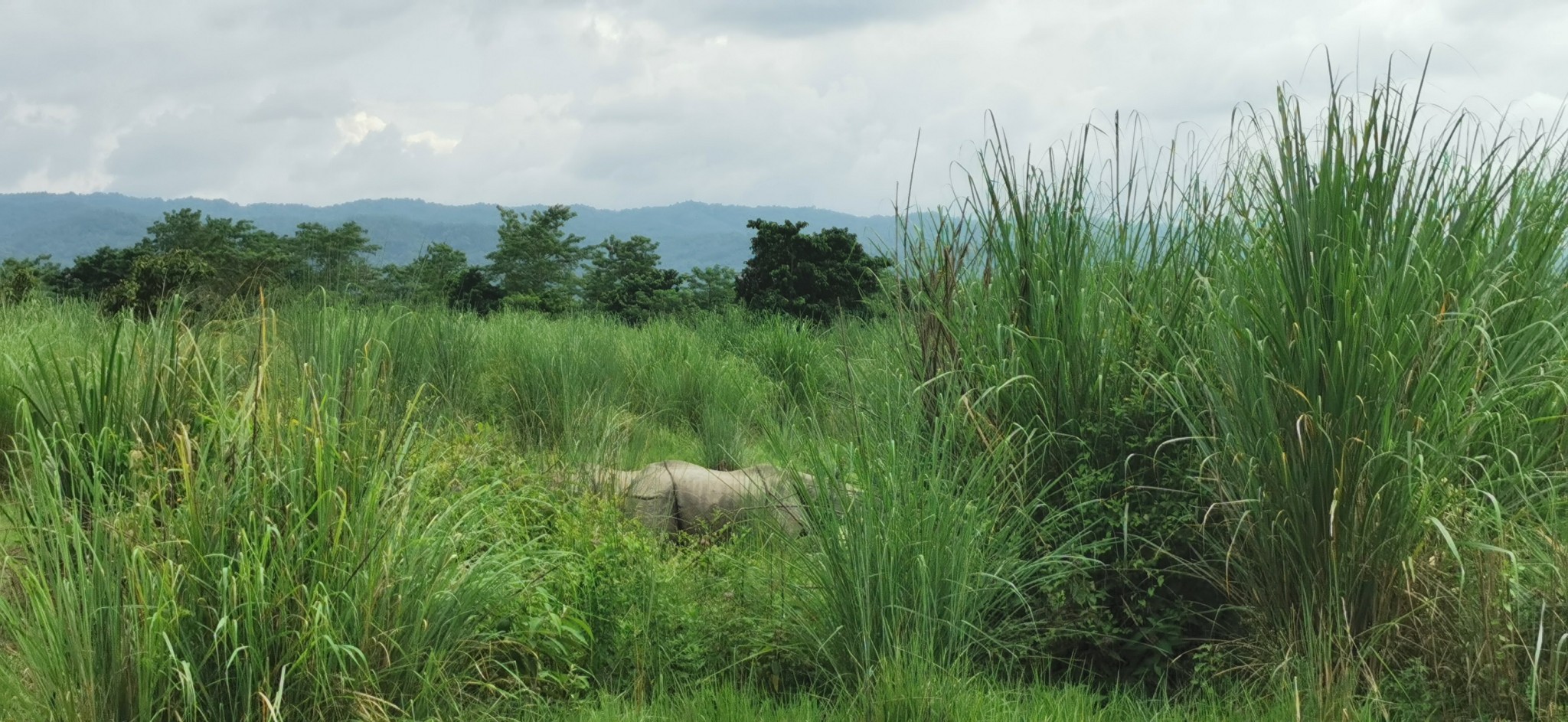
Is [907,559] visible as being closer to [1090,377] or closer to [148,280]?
[1090,377]

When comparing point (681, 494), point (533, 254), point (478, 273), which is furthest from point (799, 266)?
point (533, 254)

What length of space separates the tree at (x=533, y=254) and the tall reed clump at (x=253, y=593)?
28.6m

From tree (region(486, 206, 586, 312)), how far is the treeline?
1.5 inches

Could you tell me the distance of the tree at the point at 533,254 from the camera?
3216cm

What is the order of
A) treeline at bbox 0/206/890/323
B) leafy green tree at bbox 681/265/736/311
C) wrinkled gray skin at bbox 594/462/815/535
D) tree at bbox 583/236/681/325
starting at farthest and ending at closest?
leafy green tree at bbox 681/265/736/311, tree at bbox 583/236/681/325, treeline at bbox 0/206/890/323, wrinkled gray skin at bbox 594/462/815/535

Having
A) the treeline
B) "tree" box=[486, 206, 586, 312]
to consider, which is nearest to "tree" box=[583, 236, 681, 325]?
the treeline

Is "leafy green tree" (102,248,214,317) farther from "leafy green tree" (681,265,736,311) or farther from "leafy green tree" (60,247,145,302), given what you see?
"leafy green tree" (681,265,736,311)

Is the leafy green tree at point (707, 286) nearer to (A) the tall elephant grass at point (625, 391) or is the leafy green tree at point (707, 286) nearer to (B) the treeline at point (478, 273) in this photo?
(B) the treeline at point (478, 273)

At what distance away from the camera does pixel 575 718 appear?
3.34m

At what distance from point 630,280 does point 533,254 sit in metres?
7.60

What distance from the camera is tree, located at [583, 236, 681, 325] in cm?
2409

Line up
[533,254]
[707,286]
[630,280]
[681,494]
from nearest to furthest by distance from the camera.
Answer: [681,494] → [630,280] → [707,286] → [533,254]

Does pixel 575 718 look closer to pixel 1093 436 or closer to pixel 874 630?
pixel 874 630

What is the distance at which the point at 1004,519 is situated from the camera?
3936 millimetres
